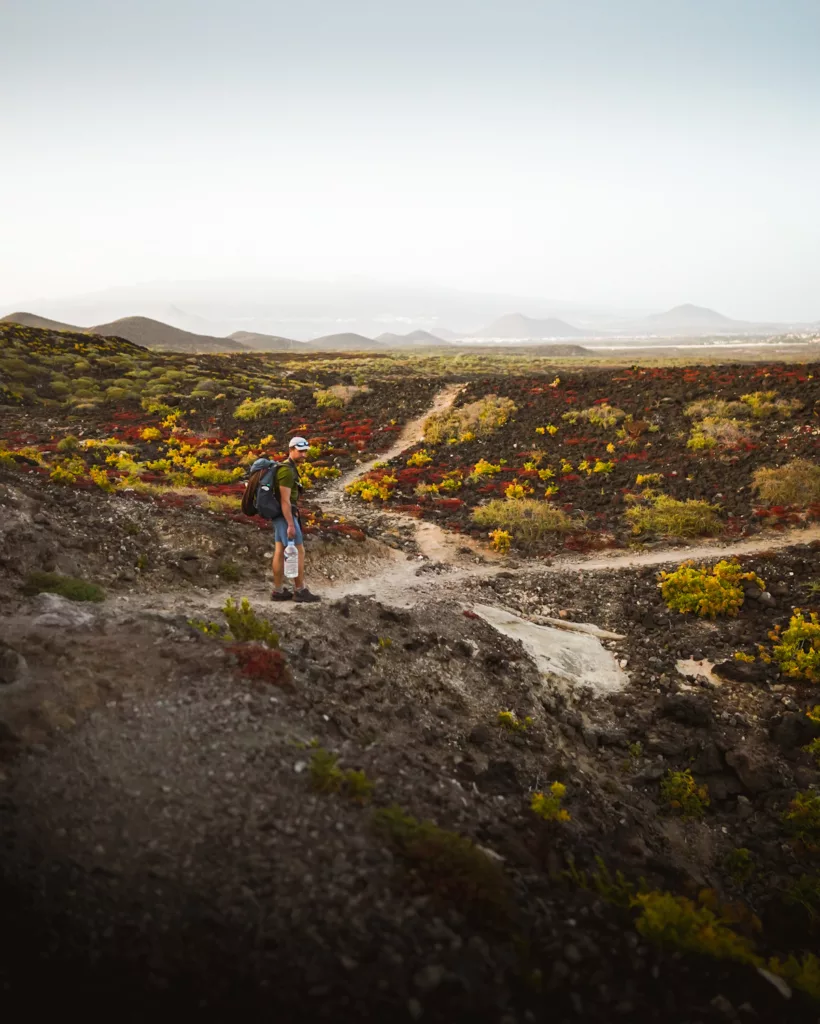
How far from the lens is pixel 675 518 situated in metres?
18.0

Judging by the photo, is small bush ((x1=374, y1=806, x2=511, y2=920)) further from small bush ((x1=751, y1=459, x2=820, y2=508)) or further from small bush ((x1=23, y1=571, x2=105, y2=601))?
small bush ((x1=751, y1=459, x2=820, y2=508))

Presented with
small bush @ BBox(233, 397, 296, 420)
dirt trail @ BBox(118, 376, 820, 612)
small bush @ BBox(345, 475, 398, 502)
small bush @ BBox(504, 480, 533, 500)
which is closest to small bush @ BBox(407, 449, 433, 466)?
small bush @ BBox(345, 475, 398, 502)

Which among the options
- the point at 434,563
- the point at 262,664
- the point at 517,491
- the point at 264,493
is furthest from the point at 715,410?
the point at 262,664

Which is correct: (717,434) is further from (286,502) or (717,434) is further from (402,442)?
(286,502)

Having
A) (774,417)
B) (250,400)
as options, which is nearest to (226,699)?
(774,417)

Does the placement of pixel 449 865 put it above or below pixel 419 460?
below

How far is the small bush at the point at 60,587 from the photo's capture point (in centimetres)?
883

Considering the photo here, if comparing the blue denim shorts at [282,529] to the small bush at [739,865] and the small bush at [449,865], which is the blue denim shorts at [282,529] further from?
the small bush at [739,865]

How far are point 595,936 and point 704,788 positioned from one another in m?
4.51

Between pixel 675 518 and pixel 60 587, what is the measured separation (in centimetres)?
1640

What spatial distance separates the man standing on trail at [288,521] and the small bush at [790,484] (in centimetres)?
1604

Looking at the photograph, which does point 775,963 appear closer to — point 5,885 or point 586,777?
point 586,777

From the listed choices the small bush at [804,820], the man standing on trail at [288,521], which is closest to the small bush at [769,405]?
→ the small bush at [804,820]

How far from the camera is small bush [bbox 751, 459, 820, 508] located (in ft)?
61.6
